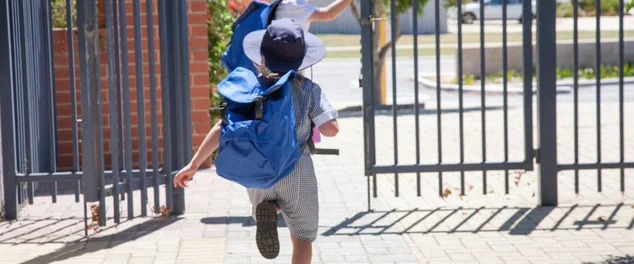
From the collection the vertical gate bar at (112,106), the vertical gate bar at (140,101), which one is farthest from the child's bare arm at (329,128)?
the vertical gate bar at (140,101)

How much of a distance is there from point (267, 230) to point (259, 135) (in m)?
0.42

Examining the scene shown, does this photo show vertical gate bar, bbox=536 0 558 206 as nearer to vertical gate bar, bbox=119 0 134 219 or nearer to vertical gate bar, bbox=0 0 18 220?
vertical gate bar, bbox=119 0 134 219

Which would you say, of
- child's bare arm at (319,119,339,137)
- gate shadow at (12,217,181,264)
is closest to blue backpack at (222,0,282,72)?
gate shadow at (12,217,181,264)

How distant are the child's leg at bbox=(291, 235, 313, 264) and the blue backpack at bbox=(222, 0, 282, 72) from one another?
73.6 inches

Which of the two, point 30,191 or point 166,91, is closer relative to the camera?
point 166,91

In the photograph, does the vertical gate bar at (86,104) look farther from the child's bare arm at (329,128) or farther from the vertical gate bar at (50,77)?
the child's bare arm at (329,128)

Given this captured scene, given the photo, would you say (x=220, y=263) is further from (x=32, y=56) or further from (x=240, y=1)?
(x=240, y=1)

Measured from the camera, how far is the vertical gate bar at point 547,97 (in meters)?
6.86

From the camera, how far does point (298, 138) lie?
14.2 ft

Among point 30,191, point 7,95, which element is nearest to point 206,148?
point 7,95

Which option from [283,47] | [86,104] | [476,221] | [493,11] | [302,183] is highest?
[493,11]

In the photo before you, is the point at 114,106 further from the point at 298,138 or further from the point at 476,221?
the point at 476,221

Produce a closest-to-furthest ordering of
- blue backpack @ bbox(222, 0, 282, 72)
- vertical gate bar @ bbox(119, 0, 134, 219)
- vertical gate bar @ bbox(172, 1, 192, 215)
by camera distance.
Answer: blue backpack @ bbox(222, 0, 282, 72), vertical gate bar @ bbox(119, 0, 134, 219), vertical gate bar @ bbox(172, 1, 192, 215)

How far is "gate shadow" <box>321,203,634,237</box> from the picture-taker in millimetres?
6363
